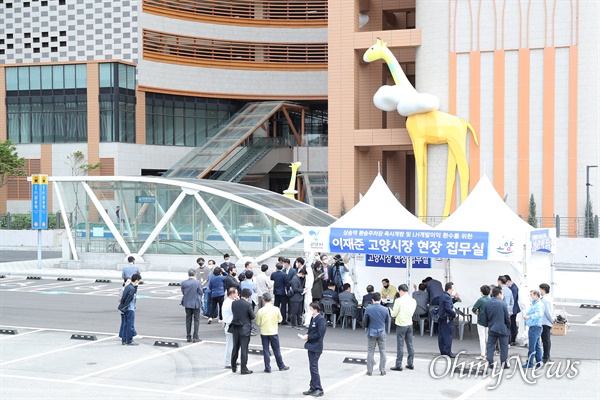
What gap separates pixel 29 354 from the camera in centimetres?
1712

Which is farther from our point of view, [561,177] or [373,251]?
[561,177]

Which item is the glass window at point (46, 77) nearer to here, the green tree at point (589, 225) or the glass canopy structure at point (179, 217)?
the glass canopy structure at point (179, 217)

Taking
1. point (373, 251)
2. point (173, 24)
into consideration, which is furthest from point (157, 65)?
point (373, 251)

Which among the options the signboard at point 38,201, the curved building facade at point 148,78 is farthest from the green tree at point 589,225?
the signboard at point 38,201

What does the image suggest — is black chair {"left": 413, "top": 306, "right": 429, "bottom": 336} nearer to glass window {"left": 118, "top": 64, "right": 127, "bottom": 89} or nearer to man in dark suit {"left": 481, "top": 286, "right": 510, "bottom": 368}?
man in dark suit {"left": 481, "top": 286, "right": 510, "bottom": 368}

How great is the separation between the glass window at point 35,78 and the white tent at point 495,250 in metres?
45.7

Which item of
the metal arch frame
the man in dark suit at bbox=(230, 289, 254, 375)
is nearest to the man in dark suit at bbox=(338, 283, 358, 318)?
the man in dark suit at bbox=(230, 289, 254, 375)

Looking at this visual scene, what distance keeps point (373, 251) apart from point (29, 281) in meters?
17.5

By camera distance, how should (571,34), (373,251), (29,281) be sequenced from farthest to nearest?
(571,34) → (29,281) → (373,251)

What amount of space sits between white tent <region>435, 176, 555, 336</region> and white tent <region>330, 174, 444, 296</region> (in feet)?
2.85

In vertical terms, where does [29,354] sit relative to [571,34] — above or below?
below

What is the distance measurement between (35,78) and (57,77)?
1.68 m

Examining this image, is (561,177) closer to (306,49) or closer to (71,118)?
(306,49)

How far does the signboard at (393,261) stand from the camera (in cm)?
2139
